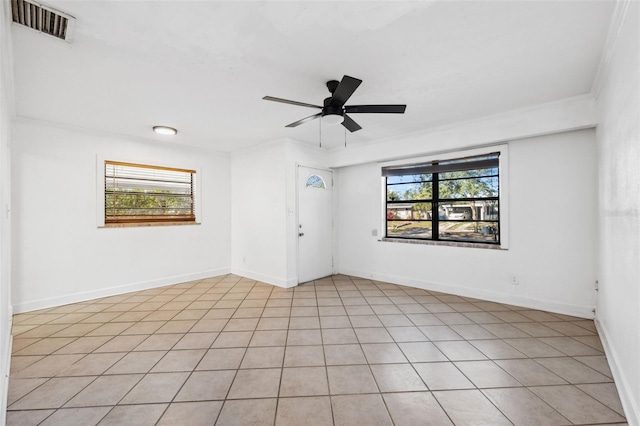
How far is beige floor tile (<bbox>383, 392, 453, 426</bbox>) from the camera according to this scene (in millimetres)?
1703

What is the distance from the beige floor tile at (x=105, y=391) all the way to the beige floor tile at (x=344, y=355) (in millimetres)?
1534

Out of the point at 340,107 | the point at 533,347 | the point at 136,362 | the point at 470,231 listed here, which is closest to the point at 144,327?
the point at 136,362

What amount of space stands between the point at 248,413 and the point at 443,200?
3.96m

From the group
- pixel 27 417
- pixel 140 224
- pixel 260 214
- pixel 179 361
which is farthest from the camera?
pixel 260 214

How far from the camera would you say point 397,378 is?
214cm

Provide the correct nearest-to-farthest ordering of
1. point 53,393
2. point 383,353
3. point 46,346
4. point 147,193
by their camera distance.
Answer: point 53,393, point 383,353, point 46,346, point 147,193

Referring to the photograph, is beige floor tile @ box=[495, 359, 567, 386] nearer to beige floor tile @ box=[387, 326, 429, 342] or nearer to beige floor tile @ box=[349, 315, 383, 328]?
beige floor tile @ box=[387, 326, 429, 342]

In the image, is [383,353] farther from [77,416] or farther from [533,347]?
[77,416]

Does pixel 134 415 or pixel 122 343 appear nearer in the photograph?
pixel 134 415

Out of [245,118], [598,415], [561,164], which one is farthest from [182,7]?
[561,164]

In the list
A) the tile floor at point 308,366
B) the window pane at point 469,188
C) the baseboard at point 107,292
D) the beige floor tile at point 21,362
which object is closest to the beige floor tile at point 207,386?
the tile floor at point 308,366

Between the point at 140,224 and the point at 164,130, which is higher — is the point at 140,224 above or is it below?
below

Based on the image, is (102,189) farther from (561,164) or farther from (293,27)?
(561,164)

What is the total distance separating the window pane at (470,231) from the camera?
4055 millimetres
